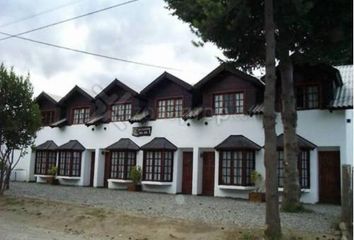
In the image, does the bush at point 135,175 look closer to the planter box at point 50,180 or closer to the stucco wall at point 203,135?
the stucco wall at point 203,135

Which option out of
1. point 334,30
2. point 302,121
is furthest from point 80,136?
point 334,30

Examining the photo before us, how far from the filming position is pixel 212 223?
12.2 meters

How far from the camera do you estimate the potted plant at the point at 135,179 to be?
23359mm

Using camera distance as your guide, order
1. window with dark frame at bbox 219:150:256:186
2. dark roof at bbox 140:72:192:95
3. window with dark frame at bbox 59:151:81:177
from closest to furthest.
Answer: window with dark frame at bbox 219:150:256:186
dark roof at bbox 140:72:192:95
window with dark frame at bbox 59:151:81:177

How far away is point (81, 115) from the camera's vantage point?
28.0 m

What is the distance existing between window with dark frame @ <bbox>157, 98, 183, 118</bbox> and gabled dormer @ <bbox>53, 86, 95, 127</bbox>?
5.58 m

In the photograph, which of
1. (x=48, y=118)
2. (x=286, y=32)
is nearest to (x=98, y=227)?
(x=286, y=32)

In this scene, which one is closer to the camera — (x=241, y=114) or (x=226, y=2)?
(x=226, y=2)

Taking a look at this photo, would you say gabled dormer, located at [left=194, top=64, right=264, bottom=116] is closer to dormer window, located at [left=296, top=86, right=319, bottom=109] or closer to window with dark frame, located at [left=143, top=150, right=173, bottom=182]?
dormer window, located at [left=296, top=86, right=319, bottom=109]

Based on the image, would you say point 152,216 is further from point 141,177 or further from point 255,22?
point 141,177

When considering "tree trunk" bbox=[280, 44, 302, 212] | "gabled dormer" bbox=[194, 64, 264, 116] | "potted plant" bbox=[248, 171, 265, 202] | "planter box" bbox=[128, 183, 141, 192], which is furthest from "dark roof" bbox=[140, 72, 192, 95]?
"tree trunk" bbox=[280, 44, 302, 212]

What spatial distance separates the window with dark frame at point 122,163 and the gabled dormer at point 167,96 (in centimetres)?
267

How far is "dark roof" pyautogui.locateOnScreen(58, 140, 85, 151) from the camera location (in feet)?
88.2

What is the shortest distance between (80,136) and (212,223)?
55.5ft
